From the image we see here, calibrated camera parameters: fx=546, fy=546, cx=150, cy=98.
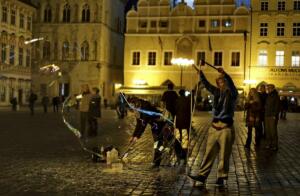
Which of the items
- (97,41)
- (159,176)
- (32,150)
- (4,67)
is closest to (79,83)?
(97,41)

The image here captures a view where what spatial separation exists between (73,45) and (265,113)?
50917 millimetres

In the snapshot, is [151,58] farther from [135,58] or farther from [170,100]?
[170,100]

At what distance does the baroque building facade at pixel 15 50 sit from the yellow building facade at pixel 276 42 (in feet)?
82.1

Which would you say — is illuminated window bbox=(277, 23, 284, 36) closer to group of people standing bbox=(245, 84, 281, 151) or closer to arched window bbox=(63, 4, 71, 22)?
arched window bbox=(63, 4, 71, 22)

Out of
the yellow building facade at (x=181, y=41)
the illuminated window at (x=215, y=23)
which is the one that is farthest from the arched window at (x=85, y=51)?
the illuminated window at (x=215, y=23)

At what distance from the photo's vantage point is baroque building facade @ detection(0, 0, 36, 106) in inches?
2174

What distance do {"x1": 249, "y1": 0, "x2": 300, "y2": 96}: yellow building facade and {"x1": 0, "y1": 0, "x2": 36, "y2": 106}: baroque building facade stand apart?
25.0m

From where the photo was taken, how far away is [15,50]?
191 feet

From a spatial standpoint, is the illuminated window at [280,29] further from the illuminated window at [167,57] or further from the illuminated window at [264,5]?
the illuminated window at [167,57]

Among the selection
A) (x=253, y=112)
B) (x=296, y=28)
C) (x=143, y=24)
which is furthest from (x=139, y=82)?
(x=253, y=112)

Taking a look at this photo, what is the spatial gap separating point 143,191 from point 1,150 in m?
6.89

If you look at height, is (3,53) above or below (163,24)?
below

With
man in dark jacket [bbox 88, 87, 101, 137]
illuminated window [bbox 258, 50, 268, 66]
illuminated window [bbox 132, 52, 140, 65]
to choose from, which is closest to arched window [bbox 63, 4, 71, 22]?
illuminated window [bbox 132, 52, 140, 65]

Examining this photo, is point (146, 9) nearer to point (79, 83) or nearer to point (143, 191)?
point (79, 83)
